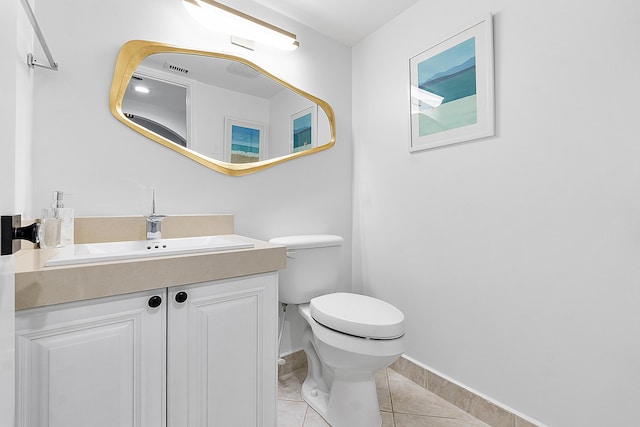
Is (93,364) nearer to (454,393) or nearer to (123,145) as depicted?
(123,145)

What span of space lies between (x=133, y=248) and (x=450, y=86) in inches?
65.7

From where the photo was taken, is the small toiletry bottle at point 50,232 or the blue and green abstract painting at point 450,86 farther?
the blue and green abstract painting at point 450,86

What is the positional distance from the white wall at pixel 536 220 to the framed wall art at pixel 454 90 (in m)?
0.05

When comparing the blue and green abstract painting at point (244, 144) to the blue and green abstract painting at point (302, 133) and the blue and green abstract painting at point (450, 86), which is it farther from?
the blue and green abstract painting at point (450, 86)

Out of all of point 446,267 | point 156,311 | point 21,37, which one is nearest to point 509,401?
point 446,267

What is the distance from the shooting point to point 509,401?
4.38 ft

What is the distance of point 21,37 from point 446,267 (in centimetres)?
197

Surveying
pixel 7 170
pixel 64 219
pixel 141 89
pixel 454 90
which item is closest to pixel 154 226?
pixel 64 219

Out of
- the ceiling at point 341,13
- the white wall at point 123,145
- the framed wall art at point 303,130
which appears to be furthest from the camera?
the framed wall art at point 303,130

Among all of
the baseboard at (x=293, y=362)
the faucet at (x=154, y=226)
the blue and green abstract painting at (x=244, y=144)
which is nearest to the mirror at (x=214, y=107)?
the blue and green abstract painting at (x=244, y=144)

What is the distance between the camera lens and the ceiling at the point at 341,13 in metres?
1.71

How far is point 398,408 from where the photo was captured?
4.98ft

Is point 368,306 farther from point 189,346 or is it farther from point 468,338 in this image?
point 189,346

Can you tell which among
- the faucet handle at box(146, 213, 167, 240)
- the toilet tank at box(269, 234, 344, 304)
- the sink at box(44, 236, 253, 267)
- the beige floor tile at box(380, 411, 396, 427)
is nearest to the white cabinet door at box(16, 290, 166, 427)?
the sink at box(44, 236, 253, 267)
